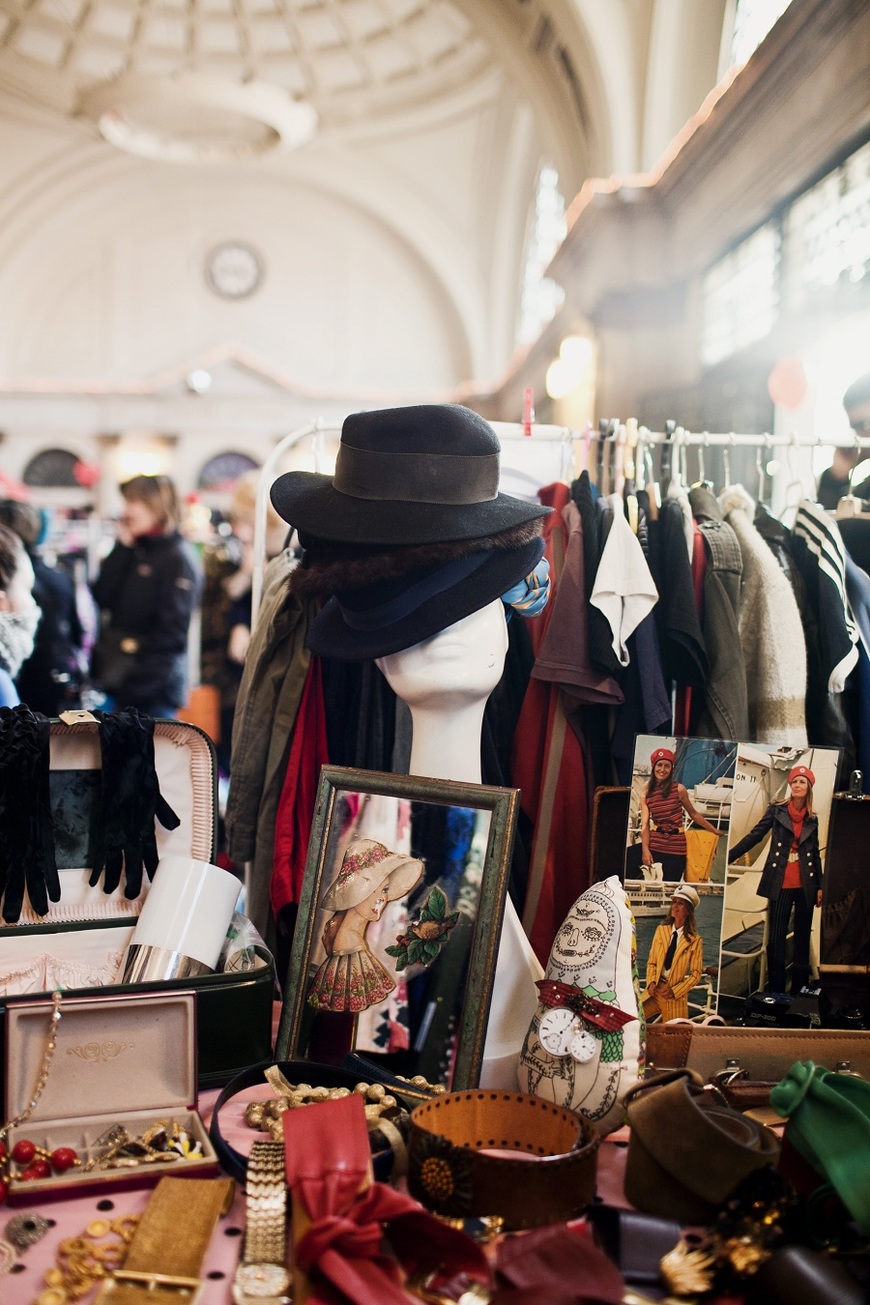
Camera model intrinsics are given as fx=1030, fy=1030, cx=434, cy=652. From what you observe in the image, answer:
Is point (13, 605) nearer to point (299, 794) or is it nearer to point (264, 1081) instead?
point (299, 794)

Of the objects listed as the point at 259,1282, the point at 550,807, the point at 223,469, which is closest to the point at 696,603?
→ the point at 550,807

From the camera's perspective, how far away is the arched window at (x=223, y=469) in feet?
43.0

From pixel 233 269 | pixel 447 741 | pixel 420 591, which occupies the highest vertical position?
pixel 233 269

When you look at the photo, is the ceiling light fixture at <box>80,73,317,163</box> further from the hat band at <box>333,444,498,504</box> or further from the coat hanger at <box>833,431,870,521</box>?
the hat band at <box>333,444,498,504</box>

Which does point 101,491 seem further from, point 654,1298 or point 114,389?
point 654,1298

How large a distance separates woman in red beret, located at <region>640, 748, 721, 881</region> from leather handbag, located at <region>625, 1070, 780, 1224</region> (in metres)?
0.37

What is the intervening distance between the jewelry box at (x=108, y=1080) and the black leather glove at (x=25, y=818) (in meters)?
0.36

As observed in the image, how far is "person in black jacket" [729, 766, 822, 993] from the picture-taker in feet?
4.95

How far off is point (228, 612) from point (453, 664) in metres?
3.23

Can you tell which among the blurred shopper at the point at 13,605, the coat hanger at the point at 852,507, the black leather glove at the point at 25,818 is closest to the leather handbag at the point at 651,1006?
Answer: the black leather glove at the point at 25,818

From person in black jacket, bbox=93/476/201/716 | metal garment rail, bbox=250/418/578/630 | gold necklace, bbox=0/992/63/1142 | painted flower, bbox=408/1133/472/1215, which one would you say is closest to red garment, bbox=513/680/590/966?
metal garment rail, bbox=250/418/578/630

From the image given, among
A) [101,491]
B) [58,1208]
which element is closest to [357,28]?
[101,491]

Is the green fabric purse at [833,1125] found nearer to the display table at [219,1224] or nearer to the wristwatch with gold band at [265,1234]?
the display table at [219,1224]

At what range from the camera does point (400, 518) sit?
153 cm
